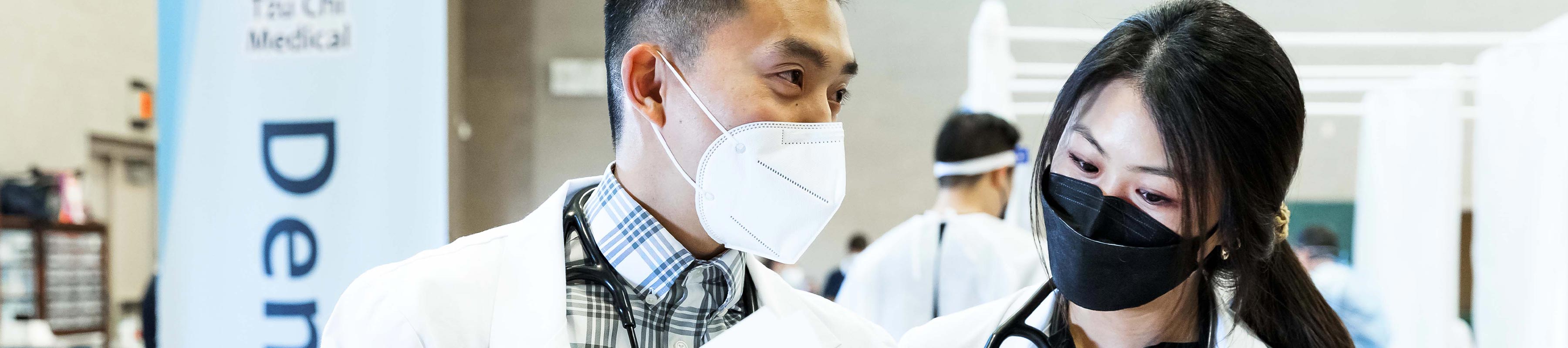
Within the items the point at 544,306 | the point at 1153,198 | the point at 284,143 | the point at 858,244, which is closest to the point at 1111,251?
the point at 1153,198

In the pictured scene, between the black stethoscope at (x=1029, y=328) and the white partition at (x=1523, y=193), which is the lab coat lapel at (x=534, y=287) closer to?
the black stethoscope at (x=1029, y=328)

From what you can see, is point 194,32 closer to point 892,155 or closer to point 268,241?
point 268,241

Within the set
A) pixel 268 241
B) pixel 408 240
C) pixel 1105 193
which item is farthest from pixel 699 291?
pixel 268 241

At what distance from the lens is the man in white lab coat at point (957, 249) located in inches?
123

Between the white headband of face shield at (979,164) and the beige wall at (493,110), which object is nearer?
the white headband of face shield at (979,164)

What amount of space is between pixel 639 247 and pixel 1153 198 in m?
0.74

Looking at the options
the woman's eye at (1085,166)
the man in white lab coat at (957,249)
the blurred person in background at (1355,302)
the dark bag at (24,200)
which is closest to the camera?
the woman's eye at (1085,166)

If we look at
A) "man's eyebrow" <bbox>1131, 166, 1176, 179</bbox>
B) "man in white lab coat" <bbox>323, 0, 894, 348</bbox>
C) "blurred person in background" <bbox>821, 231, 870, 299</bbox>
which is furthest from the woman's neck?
"blurred person in background" <bbox>821, 231, 870, 299</bbox>

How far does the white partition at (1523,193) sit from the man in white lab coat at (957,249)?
147cm

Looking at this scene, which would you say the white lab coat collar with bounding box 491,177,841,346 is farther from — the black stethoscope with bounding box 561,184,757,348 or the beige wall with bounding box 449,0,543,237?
the beige wall with bounding box 449,0,543,237

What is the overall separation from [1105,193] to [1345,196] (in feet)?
27.1

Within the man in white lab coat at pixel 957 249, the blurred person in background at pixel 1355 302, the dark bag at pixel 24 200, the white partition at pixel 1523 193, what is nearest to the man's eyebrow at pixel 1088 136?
the man in white lab coat at pixel 957 249

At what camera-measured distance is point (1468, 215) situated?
8.62 meters

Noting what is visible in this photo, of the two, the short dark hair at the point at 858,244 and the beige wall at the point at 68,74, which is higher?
the beige wall at the point at 68,74
